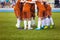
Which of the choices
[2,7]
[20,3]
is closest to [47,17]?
[20,3]

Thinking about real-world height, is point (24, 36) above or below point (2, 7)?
below

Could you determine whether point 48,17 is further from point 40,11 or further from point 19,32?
point 19,32

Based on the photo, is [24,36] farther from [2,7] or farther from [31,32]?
[2,7]

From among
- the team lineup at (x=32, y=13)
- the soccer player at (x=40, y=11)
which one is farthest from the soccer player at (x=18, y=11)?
the soccer player at (x=40, y=11)

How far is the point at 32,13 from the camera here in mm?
3914

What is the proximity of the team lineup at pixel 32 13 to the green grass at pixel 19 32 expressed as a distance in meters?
0.08

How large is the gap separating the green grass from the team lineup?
0.08m

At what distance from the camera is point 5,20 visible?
13.1ft

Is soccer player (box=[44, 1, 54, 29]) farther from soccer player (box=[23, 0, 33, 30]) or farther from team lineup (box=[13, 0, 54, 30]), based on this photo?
soccer player (box=[23, 0, 33, 30])

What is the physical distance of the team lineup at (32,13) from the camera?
3887 mm

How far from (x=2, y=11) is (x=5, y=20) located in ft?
0.51

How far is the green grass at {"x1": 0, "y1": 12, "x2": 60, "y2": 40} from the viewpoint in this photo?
3789 mm

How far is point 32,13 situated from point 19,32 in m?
0.35

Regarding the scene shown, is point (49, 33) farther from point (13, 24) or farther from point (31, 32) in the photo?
point (13, 24)
